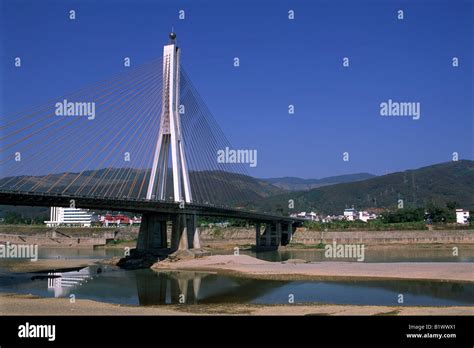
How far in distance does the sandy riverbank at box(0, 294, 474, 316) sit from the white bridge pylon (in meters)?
20.7

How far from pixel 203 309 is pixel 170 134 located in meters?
24.4

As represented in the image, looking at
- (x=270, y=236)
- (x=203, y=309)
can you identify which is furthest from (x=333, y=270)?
(x=270, y=236)

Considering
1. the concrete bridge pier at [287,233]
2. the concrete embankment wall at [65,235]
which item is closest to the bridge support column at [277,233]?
the concrete bridge pier at [287,233]

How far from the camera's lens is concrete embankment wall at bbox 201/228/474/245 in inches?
3039

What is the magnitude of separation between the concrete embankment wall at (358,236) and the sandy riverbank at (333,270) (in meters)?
37.5

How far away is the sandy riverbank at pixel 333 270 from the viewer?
3497cm

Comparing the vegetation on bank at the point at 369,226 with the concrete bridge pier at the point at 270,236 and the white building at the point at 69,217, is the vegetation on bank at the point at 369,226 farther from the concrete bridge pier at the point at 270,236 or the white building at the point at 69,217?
the white building at the point at 69,217

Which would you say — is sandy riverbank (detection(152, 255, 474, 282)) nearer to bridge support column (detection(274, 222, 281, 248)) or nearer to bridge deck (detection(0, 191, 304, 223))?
bridge deck (detection(0, 191, 304, 223))

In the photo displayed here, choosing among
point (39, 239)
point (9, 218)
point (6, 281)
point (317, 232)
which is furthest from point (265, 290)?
point (9, 218)

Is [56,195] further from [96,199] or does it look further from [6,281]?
[6,281]

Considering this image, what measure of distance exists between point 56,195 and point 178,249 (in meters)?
18.7

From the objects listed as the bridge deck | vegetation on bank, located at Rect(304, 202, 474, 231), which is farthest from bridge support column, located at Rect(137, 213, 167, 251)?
vegetation on bank, located at Rect(304, 202, 474, 231)

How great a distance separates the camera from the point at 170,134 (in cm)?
4628

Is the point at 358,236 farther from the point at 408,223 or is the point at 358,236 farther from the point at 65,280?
the point at 65,280
